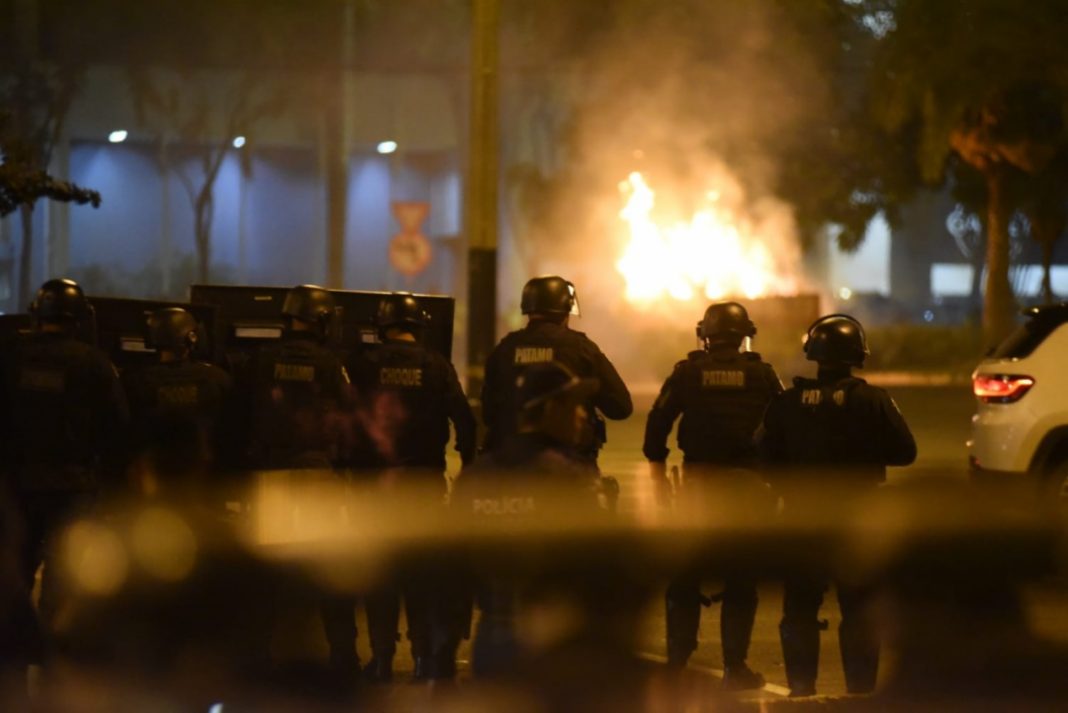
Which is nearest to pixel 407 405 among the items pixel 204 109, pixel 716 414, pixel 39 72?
pixel 716 414

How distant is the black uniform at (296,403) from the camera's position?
6.77 metres

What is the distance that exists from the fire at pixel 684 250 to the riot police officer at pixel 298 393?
2624cm

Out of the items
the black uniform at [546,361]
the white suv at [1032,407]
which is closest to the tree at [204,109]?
the white suv at [1032,407]

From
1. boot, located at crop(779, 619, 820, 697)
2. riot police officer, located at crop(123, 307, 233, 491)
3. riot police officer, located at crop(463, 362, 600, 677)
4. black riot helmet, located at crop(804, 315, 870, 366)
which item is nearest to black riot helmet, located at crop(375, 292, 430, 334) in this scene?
riot police officer, located at crop(123, 307, 233, 491)

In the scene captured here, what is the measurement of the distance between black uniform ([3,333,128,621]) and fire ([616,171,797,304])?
26927 mm

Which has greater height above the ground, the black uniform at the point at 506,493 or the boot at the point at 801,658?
the black uniform at the point at 506,493

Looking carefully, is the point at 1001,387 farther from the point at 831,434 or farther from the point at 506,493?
the point at 506,493

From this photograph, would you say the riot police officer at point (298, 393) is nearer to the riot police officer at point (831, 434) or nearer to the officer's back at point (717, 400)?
the officer's back at point (717, 400)

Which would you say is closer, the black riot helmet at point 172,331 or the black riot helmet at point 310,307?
the black riot helmet at point 172,331

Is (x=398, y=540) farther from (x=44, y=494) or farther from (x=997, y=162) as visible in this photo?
(x=997, y=162)

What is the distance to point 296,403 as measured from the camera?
6.76 meters

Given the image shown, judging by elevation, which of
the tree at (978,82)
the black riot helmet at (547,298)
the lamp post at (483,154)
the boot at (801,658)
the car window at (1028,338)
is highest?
the tree at (978,82)

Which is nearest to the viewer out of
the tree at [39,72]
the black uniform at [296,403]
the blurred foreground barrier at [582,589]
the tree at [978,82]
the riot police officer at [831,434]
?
the blurred foreground barrier at [582,589]

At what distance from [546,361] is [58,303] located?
6.69ft
